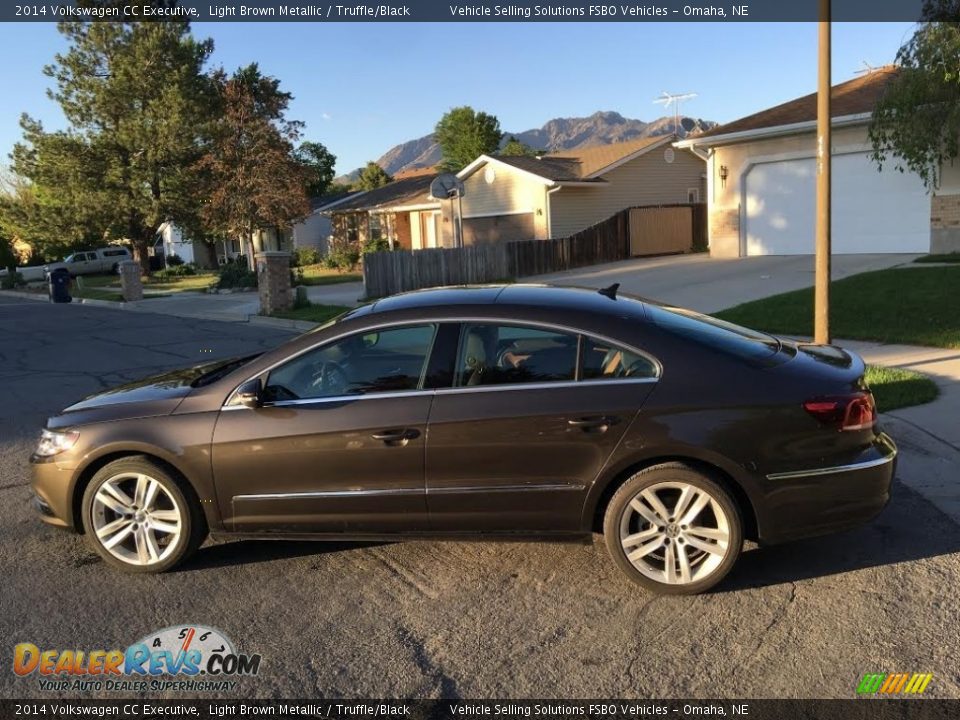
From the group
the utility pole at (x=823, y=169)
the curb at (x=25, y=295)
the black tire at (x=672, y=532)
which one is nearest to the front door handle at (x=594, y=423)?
the black tire at (x=672, y=532)

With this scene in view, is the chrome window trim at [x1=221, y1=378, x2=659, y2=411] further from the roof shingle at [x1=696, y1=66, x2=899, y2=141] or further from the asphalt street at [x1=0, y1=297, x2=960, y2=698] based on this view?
the roof shingle at [x1=696, y1=66, x2=899, y2=141]

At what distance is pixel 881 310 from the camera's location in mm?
11336

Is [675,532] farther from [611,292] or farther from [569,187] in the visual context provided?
[569,187]

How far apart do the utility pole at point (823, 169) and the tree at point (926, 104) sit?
7.16m

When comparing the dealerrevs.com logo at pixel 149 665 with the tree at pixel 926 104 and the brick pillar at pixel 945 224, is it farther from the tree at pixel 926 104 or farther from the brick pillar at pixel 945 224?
the brick pillar at pixel 945 224

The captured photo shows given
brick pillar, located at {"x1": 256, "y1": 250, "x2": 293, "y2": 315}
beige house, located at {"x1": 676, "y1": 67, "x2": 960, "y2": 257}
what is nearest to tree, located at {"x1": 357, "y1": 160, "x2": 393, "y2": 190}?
beige house, located at {"x1": 676, "y1": 67, "x2": 960, "y2": 257}

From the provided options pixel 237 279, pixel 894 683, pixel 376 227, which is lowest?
pixel 894 683

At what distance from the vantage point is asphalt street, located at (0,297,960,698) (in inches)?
129

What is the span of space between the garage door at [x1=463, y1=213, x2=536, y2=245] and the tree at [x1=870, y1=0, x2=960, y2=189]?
1349 centimetres

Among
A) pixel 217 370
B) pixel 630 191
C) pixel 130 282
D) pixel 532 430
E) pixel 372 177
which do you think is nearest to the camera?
pixel 532 430

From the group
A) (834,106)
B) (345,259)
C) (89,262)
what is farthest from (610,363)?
(89,262)

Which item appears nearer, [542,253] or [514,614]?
[514,614]

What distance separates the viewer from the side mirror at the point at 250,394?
164 inches

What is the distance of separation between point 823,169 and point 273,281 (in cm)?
1286
